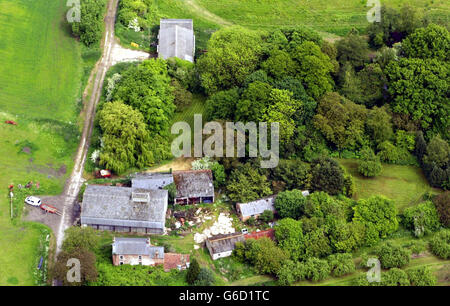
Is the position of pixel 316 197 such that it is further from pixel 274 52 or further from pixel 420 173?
pixel 274 52

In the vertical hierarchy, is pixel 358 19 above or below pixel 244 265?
above

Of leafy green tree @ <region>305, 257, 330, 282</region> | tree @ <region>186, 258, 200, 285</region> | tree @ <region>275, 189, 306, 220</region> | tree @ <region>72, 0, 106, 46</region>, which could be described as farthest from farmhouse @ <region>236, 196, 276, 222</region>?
tree @ <region>72, 0, 106, 46</region>

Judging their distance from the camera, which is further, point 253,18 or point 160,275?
point 253,18

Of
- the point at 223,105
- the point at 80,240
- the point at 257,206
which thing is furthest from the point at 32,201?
the point at 223,105

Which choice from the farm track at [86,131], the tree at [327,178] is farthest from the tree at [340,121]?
the farm track at [86,131]

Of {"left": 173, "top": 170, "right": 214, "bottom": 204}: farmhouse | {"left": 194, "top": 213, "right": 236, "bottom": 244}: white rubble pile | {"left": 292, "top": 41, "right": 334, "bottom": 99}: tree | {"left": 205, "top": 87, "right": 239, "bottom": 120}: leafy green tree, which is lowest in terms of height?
{"left": 194, "top": 213, "right": 236, "bottom": 244}: white rubble pile

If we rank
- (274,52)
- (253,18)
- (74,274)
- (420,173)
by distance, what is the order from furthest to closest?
(253,18) < (274,52) < (420,173) < (74,274)

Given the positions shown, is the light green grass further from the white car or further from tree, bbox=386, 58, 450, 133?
the white car

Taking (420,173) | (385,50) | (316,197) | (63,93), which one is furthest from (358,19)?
(63,93)
